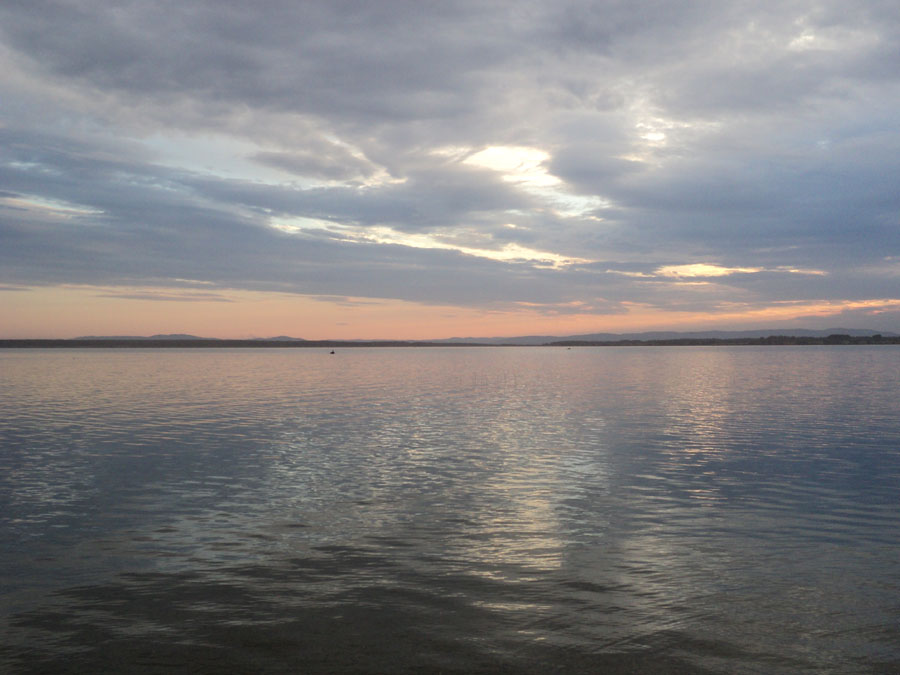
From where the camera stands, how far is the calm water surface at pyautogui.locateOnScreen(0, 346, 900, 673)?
34.2ft

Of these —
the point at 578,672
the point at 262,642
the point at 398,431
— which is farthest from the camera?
the point at 398,431

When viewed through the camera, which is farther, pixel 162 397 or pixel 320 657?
pixel 162 397

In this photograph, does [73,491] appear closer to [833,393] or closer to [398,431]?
[398,431]

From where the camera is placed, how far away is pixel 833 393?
2275 inches

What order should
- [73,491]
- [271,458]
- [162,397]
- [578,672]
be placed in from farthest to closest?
[162,397] → [271,458] → [73,491] → [578,672]

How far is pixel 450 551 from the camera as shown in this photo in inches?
604

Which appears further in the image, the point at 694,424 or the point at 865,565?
the point at 694,424

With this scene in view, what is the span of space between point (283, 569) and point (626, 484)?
501 inches

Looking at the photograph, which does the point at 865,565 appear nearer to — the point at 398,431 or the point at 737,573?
the point at 737,573

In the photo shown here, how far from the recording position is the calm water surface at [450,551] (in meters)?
10.4

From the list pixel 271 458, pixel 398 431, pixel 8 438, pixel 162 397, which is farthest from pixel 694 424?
pixel 162 397

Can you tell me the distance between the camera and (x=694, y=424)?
3859 centimetres

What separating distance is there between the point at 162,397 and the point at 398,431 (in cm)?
2961

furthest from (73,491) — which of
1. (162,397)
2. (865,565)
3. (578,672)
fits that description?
(162,397)
